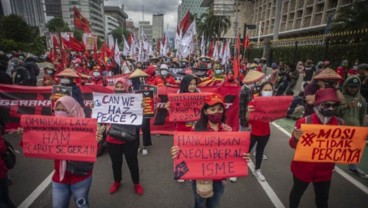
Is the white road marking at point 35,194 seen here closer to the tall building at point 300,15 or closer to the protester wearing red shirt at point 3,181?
the protester wearing red shirt at point 3,181

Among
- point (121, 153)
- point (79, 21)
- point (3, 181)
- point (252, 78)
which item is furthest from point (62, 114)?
point (79, 21)

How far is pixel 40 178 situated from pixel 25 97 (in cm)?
244

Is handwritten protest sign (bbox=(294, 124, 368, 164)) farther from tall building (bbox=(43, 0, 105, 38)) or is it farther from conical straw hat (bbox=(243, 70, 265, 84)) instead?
tall building (bbox=(43, 0, 105, 38))

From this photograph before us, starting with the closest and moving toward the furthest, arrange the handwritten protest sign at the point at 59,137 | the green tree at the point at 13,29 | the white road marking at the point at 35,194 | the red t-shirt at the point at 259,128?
the handwritten protest sign at the point at 59,137 < the white road marking at the point at 35,194 < the red t-shirt at the point at 259,128 < the green tree at the point at 13,29

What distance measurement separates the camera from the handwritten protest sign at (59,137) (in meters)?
2.74

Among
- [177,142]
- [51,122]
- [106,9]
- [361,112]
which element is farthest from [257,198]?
[106,9]

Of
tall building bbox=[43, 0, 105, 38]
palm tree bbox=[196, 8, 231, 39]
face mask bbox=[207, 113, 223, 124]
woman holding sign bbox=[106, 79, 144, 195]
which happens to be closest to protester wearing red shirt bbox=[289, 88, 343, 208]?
face mask bbox=[207, 113, 223, 124]

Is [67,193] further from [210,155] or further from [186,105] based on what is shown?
[186,105]

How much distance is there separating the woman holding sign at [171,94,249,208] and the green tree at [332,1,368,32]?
18.8 metres

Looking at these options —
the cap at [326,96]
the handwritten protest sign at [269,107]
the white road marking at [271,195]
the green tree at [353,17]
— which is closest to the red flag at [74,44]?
the handwritten protest sign at [269,107]

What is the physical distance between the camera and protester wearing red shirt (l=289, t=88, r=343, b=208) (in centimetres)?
271

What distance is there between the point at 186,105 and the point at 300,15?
4311cm

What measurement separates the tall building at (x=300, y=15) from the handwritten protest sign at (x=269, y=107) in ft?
91.8

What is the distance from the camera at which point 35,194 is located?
400 cm
